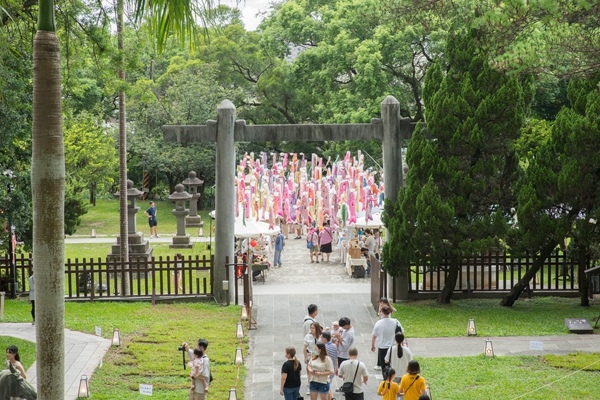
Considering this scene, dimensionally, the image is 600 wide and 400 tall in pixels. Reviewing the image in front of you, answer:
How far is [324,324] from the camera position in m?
21.2

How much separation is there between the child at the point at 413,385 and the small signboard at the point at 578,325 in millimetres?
8388

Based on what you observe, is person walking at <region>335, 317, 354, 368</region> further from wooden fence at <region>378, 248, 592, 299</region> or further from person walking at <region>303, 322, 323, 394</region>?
wooden fence at <region>378, 248, 592, 299</region>

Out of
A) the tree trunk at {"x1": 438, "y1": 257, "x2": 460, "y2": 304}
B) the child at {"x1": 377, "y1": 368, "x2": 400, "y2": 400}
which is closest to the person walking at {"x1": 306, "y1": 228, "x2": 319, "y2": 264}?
the tree trunk at {"x1": 438, "y1": 257, "x2": 460, "y2": 304}

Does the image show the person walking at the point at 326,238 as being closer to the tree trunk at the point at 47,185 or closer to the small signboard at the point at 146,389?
the small signboard at the point at 146,389

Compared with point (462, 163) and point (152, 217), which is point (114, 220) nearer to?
point (152, 217)

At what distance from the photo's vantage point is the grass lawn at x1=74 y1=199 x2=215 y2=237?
144ft

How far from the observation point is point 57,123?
27.3ft

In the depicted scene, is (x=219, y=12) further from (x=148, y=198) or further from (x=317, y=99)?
(x=148, y=198)

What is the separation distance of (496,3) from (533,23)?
59.1 inches

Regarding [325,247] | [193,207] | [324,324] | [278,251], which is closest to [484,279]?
[324,324]

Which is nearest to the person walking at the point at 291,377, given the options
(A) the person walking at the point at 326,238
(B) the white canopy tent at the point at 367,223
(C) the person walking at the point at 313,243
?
(B) the white canopy tent at the point at 367,223

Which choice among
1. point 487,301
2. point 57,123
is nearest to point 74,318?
point 487,301

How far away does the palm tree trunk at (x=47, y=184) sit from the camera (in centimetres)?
822

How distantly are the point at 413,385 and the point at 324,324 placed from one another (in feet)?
30.0
